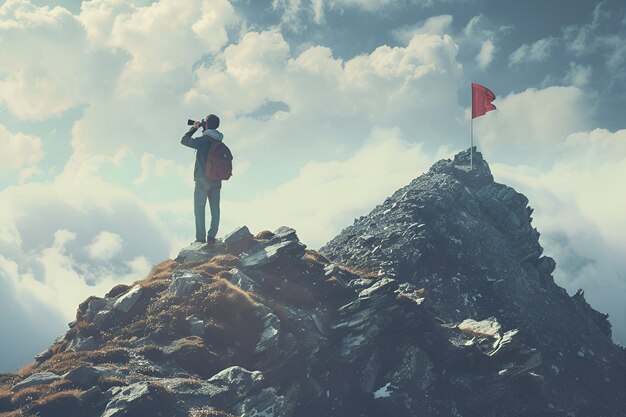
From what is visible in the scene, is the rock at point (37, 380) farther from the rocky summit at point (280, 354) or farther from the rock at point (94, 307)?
the rock at point (94, 307)

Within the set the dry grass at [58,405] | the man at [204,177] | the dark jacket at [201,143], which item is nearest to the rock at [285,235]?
the man at [204,177]

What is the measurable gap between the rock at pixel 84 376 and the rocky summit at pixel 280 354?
3cm

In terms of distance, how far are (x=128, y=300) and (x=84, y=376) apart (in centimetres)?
693

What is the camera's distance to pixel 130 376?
1750 cm

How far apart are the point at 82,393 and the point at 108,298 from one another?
10.0 meters

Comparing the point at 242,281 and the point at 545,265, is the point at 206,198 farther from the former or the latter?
the point at 545,265

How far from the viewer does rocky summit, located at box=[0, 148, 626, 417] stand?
16750 mm

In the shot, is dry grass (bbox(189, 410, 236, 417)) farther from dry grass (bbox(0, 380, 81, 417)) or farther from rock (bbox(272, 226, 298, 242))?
rock (bbox(272, 226, 298, 242))

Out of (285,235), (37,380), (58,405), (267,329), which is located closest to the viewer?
(58,405)

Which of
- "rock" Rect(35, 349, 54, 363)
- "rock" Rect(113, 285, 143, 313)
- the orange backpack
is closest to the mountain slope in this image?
the orange backpack

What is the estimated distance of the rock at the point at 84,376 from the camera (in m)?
16.4

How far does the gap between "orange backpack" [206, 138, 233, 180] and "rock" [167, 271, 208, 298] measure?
5098mm

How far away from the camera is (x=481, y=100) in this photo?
2302 inches

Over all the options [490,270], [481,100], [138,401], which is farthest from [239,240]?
[481,100]
